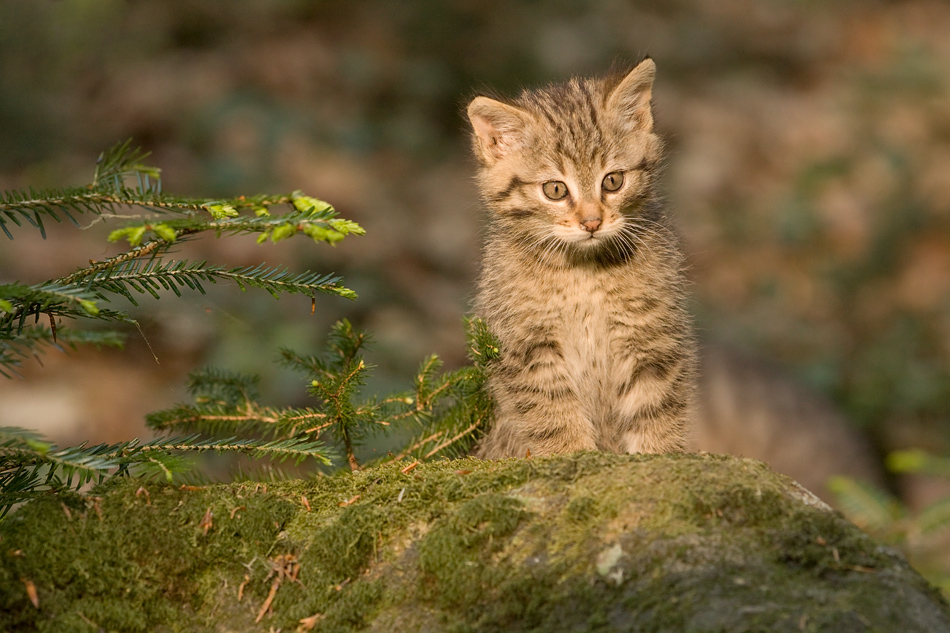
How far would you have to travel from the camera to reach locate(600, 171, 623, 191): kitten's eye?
3.89 m

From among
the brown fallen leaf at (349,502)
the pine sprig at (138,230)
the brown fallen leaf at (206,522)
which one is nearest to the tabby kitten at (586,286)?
the brown fallen leaf at (349,502)

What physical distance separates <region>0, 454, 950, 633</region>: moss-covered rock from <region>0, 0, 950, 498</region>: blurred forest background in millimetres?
4228

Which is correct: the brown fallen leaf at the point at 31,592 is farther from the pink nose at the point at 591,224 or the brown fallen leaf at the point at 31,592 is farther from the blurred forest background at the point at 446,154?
the blurred forest background at the point at 446,154

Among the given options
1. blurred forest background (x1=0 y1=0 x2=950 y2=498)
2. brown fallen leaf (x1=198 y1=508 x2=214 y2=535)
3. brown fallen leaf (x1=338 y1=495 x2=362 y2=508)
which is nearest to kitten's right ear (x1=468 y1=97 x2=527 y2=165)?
brown fallen leaf (x1=338 y1=495 x2=362 y2=508)

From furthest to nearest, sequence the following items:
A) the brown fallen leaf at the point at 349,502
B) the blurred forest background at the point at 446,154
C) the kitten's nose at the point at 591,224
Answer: the blurred forest background at the point at 446,154 < the kitten's nose at the point at 591,224 < the brown fallen leaf at the point at 349,502

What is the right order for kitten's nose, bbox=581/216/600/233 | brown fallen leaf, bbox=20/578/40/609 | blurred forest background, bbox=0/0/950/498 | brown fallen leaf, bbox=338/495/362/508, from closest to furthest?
1. brown fallen leaf, bbox=20/578/40/609
2. brown fallen leaf, bbox=338/495/362/508
3. kitten's nose, bbox=581/216/600/233
4. blurred forest background, bbox=0/0/950/498

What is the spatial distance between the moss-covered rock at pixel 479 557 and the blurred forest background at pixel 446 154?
13.9 ft

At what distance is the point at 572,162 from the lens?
3.87 meters

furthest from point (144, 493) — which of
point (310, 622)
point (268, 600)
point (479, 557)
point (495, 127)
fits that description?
point (495, 127)

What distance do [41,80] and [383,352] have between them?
439 cm

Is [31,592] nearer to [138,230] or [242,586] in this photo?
[242,586]

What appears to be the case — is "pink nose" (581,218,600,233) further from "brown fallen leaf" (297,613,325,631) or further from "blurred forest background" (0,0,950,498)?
"blurred forest background" (0,0,950,498)

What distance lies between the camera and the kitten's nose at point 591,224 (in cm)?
370

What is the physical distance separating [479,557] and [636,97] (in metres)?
2.57
